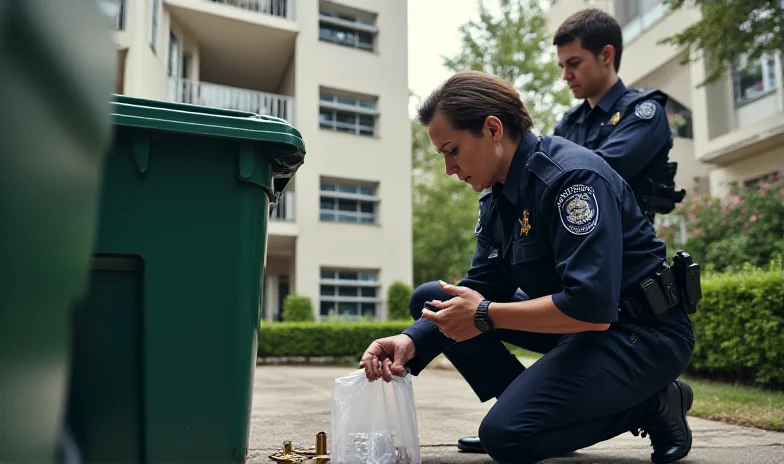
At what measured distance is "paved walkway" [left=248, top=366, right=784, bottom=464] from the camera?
2174 millimetres

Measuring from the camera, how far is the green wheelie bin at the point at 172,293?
4.75ft

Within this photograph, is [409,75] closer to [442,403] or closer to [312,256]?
[312,256]

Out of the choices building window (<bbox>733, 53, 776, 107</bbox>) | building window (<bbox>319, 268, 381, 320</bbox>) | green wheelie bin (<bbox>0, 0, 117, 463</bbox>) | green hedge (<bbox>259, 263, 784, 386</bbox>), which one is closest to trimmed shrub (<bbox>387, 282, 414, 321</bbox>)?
building window (<bbox>319, 268, 381, 320</bbox>)

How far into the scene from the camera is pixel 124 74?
8.55 meters

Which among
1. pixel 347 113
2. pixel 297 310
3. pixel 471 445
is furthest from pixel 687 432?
pixel 347 113

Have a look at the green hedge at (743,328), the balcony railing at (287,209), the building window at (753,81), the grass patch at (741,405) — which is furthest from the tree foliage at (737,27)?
the balcony railing at (287,209)

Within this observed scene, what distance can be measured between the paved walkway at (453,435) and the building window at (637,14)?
1085cm

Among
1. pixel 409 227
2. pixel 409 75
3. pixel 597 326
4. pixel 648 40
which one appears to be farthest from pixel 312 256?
pixel 597 326

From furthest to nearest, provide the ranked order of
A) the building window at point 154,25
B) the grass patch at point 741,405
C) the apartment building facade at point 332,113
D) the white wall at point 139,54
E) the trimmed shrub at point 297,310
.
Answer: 1. the apartment building facade at point 332,113
2. the trimmed shrub at point 297,310
3. the building window at point 154,25
4. the white wall at point 139,54
5. the grass patch at point 741,405

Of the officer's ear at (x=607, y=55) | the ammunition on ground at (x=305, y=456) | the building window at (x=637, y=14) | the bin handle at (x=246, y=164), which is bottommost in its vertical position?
the ammunition on ground at (x=305, y=456)

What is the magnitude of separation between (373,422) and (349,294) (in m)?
11.3

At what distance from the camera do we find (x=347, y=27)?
1330 centimetres

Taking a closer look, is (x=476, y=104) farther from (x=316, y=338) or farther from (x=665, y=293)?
(x=316, y=338)

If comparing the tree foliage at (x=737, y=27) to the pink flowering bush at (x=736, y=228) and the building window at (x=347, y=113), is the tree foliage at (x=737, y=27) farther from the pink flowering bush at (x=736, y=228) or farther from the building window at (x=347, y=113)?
the building window at (x=347, y=113)
